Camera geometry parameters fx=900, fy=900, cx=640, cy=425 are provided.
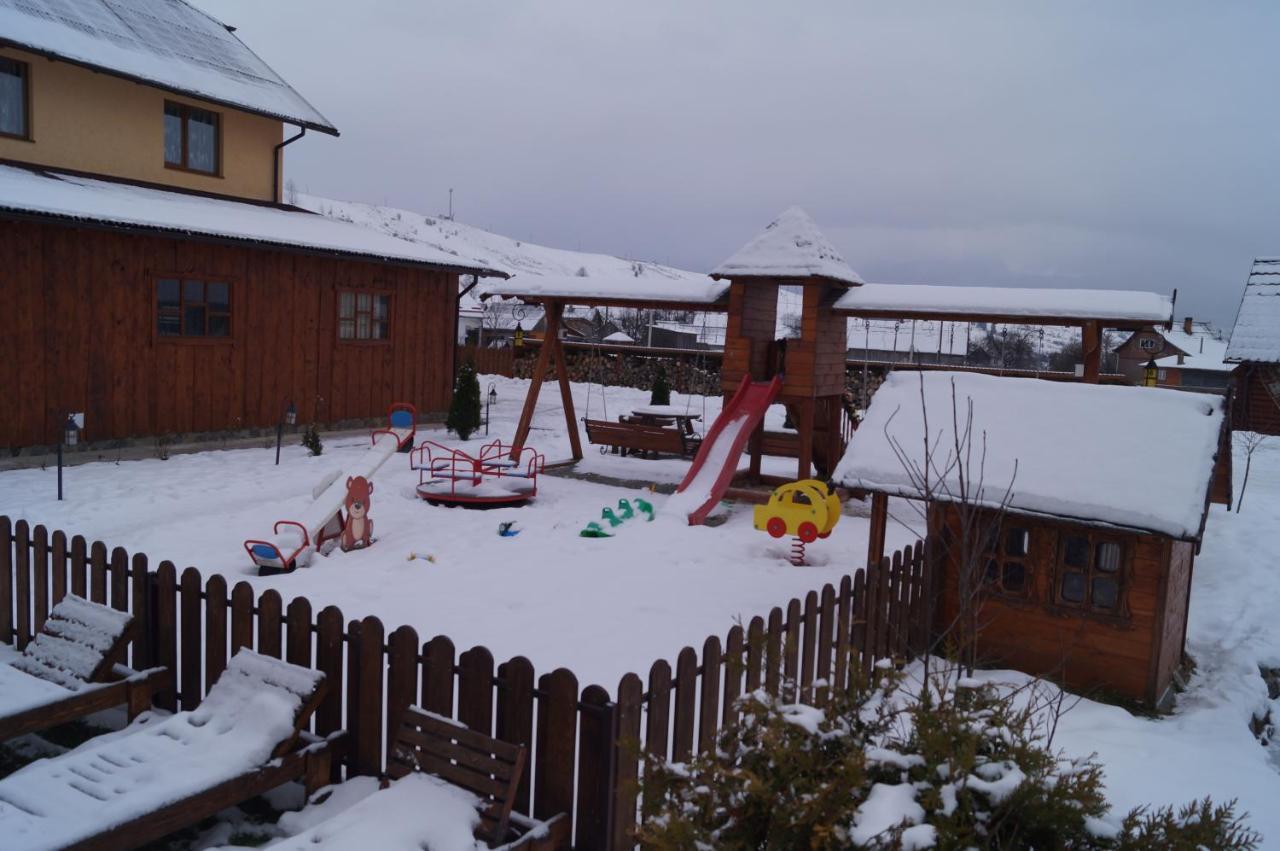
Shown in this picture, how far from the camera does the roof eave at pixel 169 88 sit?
14.0 meters

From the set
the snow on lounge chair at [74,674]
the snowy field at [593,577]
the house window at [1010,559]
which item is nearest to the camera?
the snow on lounge chair at [74,674]

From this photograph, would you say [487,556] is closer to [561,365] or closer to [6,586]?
[6,586]

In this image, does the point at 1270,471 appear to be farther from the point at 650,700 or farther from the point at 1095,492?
the point at 650,700

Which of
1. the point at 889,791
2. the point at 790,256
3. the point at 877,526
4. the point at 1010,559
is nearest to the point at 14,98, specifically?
the point at 790,256

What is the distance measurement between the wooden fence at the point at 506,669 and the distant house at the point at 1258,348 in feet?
67.6

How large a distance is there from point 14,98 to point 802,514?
47.1 ft

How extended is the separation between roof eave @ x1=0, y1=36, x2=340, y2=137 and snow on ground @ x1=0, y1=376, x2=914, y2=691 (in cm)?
671

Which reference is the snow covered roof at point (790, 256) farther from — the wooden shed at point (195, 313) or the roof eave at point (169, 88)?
the roof eave at point (169, 88)

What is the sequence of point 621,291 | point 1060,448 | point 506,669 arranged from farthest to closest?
point 621,291
point 1060,448
point 506,669

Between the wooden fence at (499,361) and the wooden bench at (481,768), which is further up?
the wooden fence at (499,361)

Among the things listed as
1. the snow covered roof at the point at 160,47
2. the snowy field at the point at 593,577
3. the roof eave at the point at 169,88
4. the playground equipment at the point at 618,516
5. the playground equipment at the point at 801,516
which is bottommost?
the snowy field at the point at 593,577

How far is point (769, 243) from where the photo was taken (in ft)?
42.6

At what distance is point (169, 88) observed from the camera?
53.0 feet

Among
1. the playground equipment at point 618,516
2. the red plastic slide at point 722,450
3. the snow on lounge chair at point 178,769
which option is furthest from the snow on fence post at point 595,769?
the red plastic slide at point 722,450
